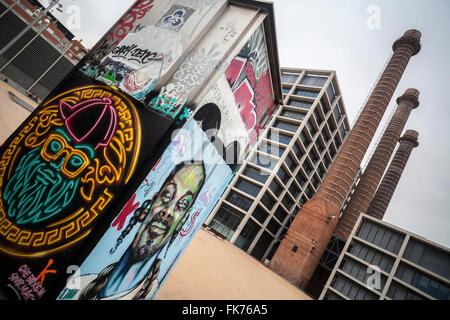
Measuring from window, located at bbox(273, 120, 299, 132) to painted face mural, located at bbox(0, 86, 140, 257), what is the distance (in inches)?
1168

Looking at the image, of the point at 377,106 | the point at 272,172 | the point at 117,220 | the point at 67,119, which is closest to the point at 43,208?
the point at 117,220

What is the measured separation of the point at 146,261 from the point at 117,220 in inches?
36.5

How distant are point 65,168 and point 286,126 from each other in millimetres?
30696

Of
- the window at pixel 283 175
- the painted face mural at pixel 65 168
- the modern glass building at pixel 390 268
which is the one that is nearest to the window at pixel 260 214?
the window at pixel 283 175

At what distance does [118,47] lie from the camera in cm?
336

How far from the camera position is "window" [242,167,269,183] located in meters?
27.9

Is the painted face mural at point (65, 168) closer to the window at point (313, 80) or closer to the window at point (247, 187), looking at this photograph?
the window at point (247, 187)

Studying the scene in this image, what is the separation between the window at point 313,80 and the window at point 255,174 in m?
15.9

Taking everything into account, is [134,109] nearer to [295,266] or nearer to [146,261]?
[146,261]

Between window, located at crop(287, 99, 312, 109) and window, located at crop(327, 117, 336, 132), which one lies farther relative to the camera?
window, located at crop(327, 117, 336, 132)

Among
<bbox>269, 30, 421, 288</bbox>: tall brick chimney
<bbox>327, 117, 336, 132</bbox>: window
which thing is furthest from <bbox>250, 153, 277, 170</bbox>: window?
<bbox>327, 117, 336, 132</bbox>: window

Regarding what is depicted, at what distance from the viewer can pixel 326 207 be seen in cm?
2334

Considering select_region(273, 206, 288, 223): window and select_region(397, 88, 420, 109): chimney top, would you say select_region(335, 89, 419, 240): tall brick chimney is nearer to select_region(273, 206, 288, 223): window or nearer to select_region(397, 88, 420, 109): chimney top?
select_region(397, 88, 420, 109): chimney top

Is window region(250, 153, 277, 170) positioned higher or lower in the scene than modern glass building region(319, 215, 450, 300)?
higher
